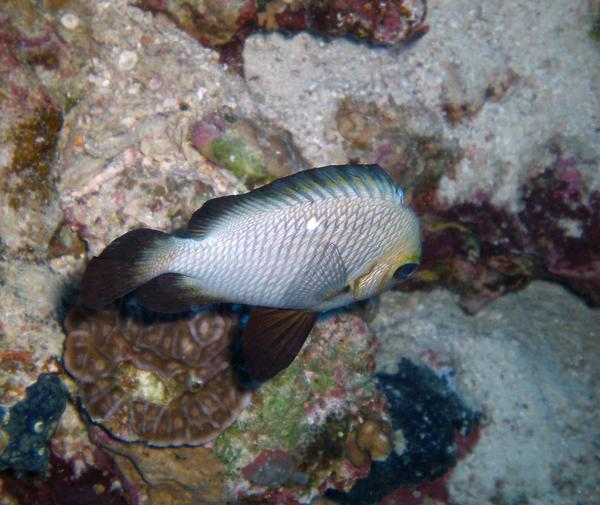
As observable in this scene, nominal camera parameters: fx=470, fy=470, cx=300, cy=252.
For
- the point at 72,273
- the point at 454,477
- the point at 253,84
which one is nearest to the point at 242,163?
the point at 253,84

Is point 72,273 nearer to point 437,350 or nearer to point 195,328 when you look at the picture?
point 195,328

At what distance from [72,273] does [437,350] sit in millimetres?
3837

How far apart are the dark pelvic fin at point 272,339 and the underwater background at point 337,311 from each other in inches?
45.1

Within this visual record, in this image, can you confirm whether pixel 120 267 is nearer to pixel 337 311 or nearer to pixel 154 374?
pixel 154 374

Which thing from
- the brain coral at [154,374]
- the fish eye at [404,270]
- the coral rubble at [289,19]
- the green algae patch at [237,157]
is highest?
the coral rubble at [289,19]

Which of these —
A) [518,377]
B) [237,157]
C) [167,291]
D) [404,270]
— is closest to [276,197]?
[167,291]

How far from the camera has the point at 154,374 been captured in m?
3.68

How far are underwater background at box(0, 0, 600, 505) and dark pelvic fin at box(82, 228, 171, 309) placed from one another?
4.78 ft

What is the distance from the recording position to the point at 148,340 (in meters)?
3.67

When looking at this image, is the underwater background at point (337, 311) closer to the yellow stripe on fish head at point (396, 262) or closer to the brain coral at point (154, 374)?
the brain coral at point (154, 374)

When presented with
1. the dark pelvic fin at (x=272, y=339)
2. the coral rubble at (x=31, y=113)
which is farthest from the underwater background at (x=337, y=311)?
the dark pelvic fin at (x=272, y=339)

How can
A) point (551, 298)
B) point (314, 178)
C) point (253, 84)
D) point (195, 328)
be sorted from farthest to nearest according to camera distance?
1. point (551, 298)
2. point (253, 84)
3. point (195, 328)
4. point (314, 178)

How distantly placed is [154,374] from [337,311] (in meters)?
1.64

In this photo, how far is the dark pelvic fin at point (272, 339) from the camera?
2.58 meters
